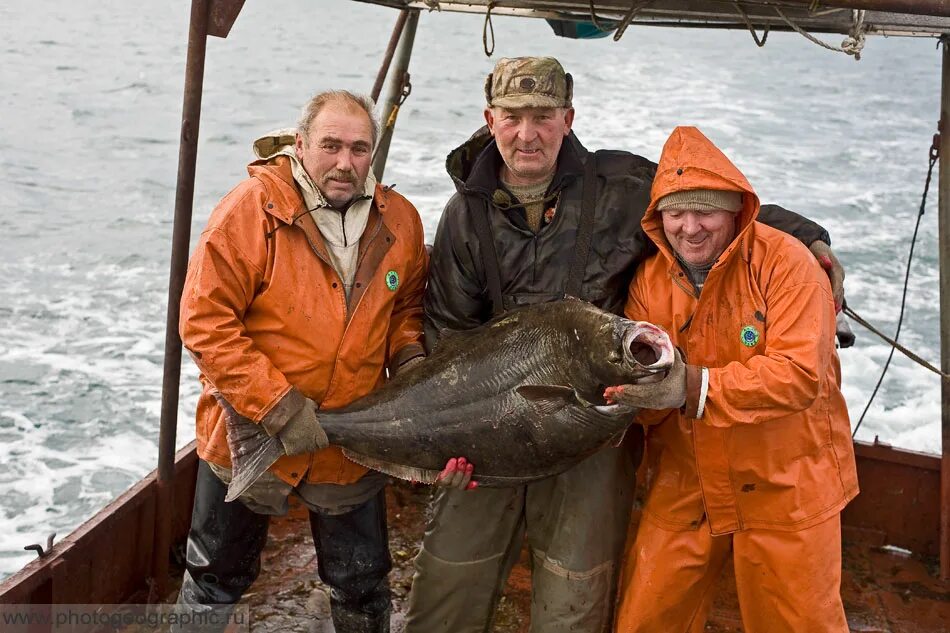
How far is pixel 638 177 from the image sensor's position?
13.3 feet

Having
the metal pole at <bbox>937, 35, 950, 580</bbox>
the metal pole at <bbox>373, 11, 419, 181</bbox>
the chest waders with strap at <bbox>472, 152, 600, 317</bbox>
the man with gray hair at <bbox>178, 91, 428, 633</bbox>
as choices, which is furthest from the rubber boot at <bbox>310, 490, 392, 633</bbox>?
the metal pole at <bbox>937, 35, 950, 580</bbox>

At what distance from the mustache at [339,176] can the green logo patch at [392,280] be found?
0.40 metres

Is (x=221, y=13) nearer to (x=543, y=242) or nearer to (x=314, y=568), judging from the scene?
(x=543, y=242)

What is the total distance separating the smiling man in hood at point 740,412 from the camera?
3.51 metres

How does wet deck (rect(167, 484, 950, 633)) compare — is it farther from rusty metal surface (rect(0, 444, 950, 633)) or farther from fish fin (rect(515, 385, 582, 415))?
fish fin (rect(515, 385, 582, 415))

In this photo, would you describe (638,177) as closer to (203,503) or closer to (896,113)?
(203,503)

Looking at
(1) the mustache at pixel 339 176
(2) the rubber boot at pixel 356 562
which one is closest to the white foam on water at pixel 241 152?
(2) the rubber boot at pixel 356 562

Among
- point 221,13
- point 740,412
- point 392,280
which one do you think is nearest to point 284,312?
point 392,280

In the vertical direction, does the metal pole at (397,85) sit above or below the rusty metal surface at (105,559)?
above

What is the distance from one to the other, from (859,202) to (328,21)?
1890 centimetres

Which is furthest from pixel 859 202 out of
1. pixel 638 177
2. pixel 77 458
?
pixel 638 177

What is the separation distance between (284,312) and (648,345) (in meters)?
1.37

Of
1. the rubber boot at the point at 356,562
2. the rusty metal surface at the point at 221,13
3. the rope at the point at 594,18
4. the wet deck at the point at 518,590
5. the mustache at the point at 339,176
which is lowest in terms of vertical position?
the wet deck at the point at 518,590

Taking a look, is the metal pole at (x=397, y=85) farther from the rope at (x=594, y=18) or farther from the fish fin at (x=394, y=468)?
the fish fin at (x=394, y=468)
